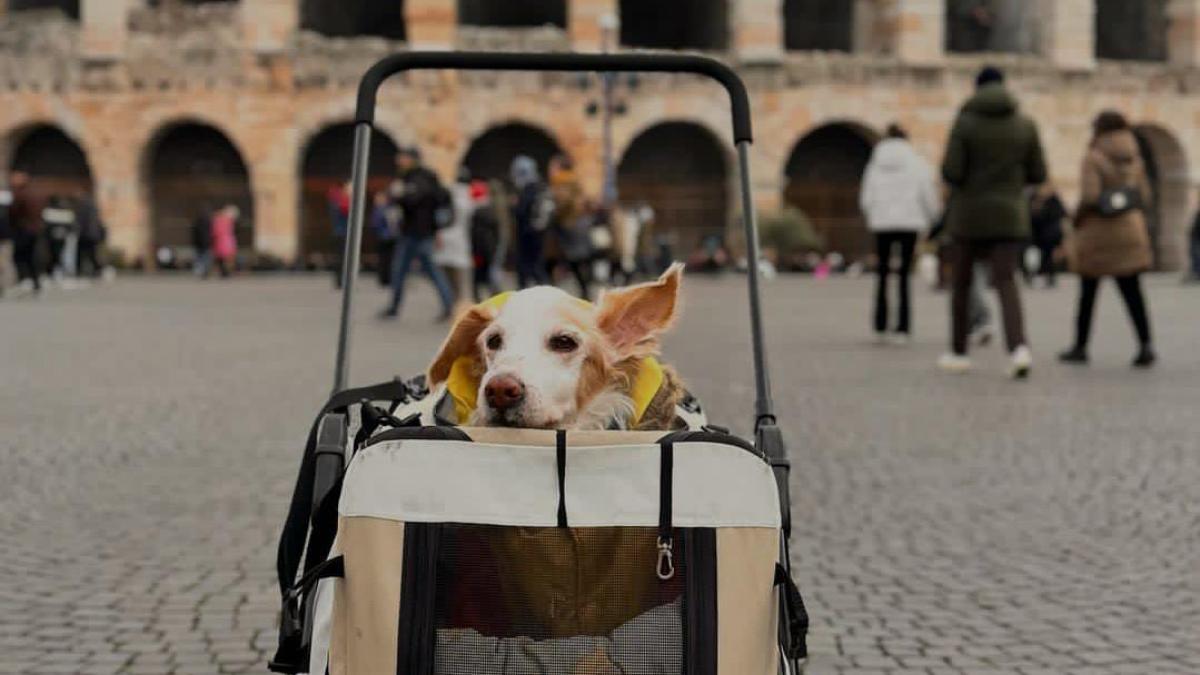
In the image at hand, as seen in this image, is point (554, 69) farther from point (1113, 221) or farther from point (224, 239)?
point (224, 239)

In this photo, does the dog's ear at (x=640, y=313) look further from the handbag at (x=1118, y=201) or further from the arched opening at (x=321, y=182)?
the arched opening at (x=321, y=182)

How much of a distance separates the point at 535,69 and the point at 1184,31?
40.4 meters

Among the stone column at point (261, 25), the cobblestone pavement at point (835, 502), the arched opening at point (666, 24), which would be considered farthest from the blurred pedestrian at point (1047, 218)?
the stone column at point (261, 25)

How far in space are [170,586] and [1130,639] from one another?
2.77 metres

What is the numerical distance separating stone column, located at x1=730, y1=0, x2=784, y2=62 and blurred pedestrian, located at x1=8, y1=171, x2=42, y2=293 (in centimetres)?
1931

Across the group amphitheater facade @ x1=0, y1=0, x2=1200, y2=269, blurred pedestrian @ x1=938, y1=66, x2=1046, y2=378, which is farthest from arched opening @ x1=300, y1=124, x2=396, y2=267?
blurred pedestrian @ x1=938, y1=66, x2=1046, y2=378

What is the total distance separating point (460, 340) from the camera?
2861 millimetres

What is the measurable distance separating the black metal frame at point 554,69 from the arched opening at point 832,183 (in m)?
37.2

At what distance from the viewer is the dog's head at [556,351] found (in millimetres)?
2580

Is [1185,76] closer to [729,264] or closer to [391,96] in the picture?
[729,264]

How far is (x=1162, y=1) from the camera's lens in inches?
1636

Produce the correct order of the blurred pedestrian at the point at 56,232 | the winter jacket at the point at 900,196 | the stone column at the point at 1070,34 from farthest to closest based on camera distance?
the stone column at the point at 1070,34 → the blurred pedestrian at the point at 56,232 → the winter jacket at the point at 900,196

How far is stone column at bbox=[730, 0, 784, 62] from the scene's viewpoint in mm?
38312

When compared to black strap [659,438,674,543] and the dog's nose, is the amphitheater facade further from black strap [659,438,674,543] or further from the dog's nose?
black strap [659,438,674,543]
